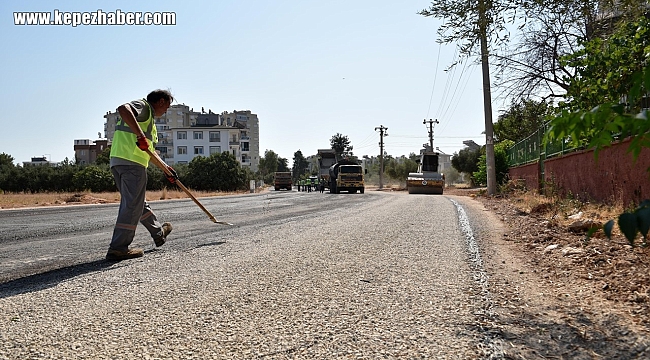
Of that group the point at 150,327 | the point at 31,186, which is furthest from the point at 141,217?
the point at 31,186

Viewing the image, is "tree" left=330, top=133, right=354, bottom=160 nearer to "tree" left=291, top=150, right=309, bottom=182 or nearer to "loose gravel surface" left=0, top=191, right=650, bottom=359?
"tree" left=291, top=150, right=309, bottom=182

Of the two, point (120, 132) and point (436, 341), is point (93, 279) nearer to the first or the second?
point (120, 132)

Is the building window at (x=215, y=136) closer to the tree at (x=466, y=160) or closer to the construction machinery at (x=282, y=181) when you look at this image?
the construction machinery at (x=282, y=181)

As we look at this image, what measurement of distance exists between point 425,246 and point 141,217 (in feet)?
10.3

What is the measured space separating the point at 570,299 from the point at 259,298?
2131 mm

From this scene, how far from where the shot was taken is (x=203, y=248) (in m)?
5.93

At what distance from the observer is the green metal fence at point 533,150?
48.0 feet

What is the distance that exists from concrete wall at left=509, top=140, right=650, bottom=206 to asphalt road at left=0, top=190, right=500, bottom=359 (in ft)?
9.08

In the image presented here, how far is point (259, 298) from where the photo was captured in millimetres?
3520

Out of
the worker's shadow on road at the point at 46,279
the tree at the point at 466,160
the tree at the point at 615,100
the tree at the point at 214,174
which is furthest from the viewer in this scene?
the tree at the point at 466,160

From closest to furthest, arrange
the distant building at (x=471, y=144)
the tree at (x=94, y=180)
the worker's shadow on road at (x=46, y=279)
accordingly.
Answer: the worker's shadow on road at (x=46, y=279) → the tree at (x=94, y=180) → the distant building at (x=471, y=144)

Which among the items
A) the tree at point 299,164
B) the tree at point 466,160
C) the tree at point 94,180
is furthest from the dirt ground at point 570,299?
the tree at point 299,164

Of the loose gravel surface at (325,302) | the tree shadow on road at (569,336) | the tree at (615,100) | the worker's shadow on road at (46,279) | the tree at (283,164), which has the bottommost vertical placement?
the tree shadow on road at (569,336)

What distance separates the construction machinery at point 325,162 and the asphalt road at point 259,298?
133 ft
